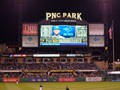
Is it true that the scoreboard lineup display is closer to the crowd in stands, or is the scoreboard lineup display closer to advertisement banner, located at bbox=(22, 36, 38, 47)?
advertisement banner, located at bbox=(22, 36, 38, 47)

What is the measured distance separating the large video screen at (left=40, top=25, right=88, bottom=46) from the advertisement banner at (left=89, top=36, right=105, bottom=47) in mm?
1285

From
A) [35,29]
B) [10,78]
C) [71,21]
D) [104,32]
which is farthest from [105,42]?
[10,78]

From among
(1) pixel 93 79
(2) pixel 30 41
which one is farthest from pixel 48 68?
(1) pixel 93 79

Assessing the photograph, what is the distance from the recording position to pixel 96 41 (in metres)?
81.9

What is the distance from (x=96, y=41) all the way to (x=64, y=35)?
777 cm

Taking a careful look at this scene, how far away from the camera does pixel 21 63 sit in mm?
88500

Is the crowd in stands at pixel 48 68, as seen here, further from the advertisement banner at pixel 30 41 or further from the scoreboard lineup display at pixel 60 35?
the scoreboard lineup display at pixel 60 35

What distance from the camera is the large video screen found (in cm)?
8088

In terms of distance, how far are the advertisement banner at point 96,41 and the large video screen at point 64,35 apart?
1.29m

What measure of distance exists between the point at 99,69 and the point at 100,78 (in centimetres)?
865

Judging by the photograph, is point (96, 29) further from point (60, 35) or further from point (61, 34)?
point (60, 35)

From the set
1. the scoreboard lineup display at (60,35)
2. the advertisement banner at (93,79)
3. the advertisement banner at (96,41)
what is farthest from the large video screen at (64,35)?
the advertisement banner at (93,79)

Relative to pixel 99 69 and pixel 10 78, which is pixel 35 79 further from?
pixel 99 69

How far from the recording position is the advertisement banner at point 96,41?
8139cm
